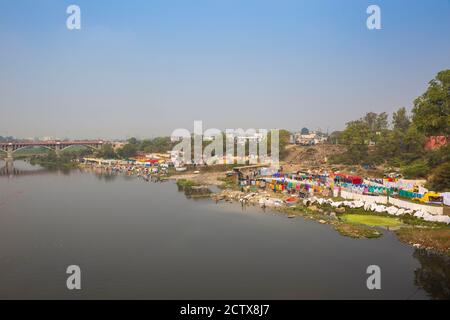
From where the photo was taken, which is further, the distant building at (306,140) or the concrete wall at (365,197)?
the distant building at (306,140)

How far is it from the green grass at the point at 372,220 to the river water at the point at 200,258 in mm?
999

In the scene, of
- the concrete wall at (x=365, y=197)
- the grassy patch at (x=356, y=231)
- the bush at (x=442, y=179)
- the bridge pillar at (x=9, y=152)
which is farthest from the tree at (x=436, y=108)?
the bridge pillar at (x=9, y=152)

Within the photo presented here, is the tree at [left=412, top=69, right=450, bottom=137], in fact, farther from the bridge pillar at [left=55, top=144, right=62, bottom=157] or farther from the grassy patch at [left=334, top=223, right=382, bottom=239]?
the bridge pillar at [left=55, top=144, right=62, bottom=157]

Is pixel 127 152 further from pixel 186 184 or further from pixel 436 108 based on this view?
pixel 436 108

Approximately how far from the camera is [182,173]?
33219 mm

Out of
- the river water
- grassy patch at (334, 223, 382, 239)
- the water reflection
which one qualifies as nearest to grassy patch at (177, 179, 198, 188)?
the river water

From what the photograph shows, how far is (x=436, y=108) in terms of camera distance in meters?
18.9

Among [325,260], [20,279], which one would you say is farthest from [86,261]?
[325,260]

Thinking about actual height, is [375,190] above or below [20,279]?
above

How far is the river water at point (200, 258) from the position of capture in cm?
923

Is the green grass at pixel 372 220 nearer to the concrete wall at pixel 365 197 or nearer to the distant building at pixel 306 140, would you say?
the concrete wall at pixel 365 197
